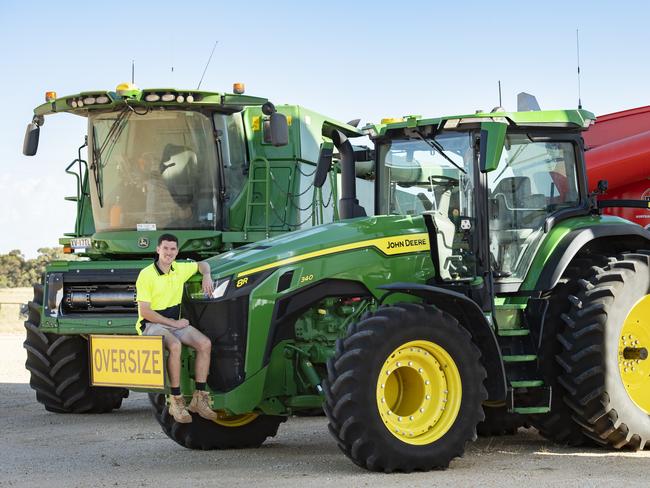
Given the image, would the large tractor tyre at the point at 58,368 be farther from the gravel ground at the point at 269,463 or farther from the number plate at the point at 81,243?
the gravel ground at the point at 269,463

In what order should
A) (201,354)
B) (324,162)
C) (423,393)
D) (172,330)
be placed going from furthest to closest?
1. (324,162)
2. (172,330)
3. (201,354)
4. (423,393)

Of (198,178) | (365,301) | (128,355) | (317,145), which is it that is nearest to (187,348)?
(128,355)

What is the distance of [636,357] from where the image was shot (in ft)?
31.9

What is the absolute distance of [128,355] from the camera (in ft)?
29.0

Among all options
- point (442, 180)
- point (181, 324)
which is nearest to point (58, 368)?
point (181, 324)

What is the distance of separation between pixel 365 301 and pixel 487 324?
963 mm

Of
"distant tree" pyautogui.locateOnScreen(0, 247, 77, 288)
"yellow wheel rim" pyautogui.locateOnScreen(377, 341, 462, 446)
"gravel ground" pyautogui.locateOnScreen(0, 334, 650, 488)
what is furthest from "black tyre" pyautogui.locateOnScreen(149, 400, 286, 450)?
"distant tree" pyautogui.locateOnScreen(0, 247, 77, 288)

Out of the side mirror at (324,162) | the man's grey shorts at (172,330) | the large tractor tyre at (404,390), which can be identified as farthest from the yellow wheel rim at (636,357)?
the man's grey shorts at (172,330)

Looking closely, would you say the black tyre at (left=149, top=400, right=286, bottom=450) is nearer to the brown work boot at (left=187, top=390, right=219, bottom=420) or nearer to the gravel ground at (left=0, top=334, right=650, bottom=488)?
the gravel ground at (left=0, top=334, right=650, bottom=488)

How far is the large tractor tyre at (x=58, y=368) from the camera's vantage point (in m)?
13.4

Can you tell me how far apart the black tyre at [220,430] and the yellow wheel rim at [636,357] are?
2.76 meters

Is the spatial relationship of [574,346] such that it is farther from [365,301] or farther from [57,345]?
[57,345]

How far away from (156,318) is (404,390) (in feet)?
6.02

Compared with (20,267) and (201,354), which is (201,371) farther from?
(20,267)
